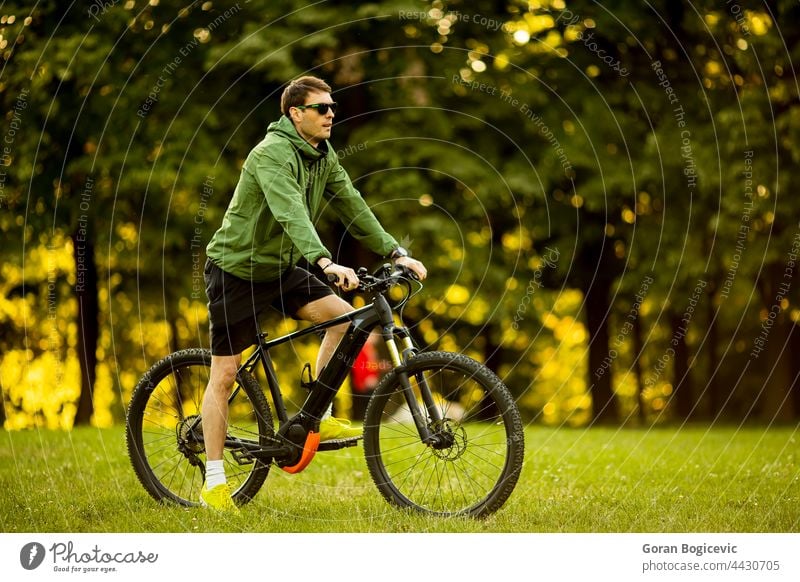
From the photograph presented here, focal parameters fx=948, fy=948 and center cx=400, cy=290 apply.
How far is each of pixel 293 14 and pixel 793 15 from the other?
5562 mm

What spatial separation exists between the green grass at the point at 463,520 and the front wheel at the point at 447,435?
191 millimetres

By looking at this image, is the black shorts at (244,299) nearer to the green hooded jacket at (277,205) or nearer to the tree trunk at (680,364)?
the green hooded jacket at (277,205)

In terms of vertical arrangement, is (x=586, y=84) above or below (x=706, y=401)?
above

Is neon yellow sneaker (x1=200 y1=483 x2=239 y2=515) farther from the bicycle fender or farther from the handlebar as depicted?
the handlebar

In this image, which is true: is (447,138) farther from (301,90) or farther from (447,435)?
(447,435)

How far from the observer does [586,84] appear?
488 inches

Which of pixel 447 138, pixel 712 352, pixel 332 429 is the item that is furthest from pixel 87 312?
pixel 712 352

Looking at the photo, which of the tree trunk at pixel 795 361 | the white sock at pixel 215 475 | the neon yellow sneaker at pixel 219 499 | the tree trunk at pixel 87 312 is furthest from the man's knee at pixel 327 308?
the tree trunk at pixel 795 361

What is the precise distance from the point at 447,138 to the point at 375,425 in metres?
7.49

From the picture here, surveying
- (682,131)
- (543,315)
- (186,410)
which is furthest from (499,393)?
(543,315)

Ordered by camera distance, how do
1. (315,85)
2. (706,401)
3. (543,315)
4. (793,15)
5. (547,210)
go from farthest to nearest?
(706,401), (543,315), (547,210), (793,15), (315,85)

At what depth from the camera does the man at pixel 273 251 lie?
17.7ft

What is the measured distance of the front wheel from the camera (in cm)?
496

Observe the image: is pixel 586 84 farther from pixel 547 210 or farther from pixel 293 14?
pixel 293 14
